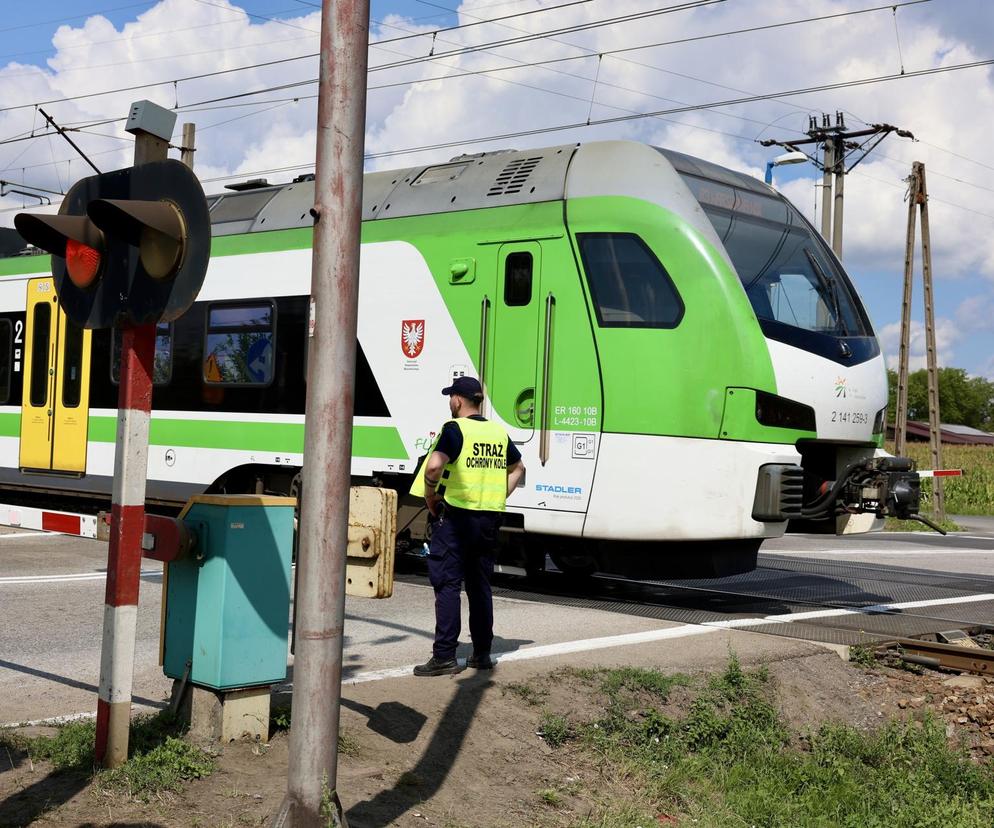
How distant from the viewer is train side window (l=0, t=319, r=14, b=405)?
1479cm

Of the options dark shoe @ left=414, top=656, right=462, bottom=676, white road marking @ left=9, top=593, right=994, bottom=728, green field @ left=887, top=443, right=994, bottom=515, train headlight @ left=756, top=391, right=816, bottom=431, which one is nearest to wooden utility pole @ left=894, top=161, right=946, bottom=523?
green field @ left=887, top=443, right=994, bottom=515

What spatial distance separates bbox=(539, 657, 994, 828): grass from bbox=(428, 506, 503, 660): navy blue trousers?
0.84 meters

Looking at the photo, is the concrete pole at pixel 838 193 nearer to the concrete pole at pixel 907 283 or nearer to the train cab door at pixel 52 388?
the concrete pole at pixel 907 283

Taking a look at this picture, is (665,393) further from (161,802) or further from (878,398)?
(161,802)

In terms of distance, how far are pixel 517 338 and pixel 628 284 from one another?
3.52 ft

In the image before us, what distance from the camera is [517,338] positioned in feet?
34.3

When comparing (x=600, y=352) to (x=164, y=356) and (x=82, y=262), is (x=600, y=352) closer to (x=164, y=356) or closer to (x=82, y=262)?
(x=164, y=356)

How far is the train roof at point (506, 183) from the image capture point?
10.2 meters

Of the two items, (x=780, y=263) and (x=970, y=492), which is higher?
(x=780, y=263)

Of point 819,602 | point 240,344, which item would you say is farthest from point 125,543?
point 819,602

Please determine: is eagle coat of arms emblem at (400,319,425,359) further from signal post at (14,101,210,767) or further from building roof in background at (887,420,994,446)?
building roof in background at (887,420,994,446)

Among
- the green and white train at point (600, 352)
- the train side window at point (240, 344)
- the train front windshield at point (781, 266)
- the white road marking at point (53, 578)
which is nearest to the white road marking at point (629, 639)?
the green and white train at point (600, 352)

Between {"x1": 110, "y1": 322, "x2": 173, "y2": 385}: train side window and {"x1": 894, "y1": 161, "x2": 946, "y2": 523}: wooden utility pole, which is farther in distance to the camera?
{"x1": 894, "y1": 161, "x2": 946, "y2": 523}: wooden utility pole

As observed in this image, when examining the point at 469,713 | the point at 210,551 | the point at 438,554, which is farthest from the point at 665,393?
the point at 210,551
